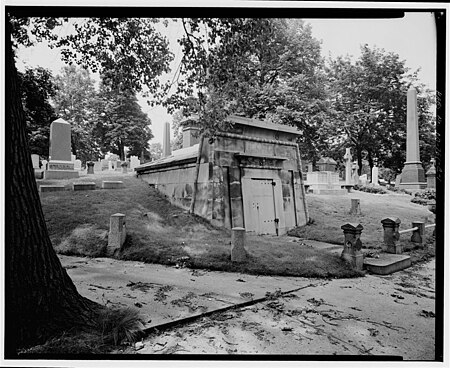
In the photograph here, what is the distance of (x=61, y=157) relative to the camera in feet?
18.3

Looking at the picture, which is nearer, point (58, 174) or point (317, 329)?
point (317, 329)

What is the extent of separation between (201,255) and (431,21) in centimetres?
347

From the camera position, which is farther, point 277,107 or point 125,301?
point 277,107

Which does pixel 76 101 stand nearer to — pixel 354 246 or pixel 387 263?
pixel 354 246

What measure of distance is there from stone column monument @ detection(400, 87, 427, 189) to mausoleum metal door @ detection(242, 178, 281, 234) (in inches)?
93.4

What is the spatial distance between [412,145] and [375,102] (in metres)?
1.24

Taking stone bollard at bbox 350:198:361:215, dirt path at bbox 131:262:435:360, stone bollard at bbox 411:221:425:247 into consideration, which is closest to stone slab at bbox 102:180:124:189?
dirt path at bbox 131:262:435:360

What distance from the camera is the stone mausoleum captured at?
4.65m

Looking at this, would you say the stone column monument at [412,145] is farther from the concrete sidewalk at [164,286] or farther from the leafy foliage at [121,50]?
the leafy foliage at [121,50]

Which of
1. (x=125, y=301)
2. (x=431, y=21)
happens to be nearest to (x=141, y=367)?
(x=125, y=301)

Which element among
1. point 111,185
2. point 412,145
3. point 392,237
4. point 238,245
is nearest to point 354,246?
point 392,237

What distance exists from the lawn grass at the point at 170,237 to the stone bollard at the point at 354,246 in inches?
5.2

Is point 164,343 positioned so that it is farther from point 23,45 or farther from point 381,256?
point 381,256

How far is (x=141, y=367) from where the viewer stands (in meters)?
1.77
